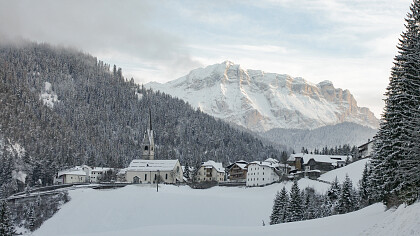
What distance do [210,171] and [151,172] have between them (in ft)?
103

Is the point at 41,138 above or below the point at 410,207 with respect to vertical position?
above

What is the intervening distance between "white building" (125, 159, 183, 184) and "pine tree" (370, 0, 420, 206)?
96.0 meters

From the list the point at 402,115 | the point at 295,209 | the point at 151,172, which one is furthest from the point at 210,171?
the point at 402,115

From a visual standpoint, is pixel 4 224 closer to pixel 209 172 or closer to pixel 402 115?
pixel 402 115

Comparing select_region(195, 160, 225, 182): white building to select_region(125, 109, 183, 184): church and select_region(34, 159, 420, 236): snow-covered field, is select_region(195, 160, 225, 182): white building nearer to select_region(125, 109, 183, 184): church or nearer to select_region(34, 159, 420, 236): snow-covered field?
select_region(125, 109, 183, 184): church

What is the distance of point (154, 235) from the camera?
1464 inches

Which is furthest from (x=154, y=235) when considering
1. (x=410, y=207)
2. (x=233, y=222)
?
(x=233, y=222)

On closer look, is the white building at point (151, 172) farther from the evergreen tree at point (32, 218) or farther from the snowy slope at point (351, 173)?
the snowy slope at point (351, 173)

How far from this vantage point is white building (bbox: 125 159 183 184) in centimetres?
13100

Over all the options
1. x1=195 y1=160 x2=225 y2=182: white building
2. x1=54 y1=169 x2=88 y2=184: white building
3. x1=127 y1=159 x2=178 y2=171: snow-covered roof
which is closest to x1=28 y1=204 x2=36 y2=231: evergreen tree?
x1=127 y1=159 x2=178 y2=171: snow-covered roof

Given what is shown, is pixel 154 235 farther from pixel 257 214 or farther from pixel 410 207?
pixel 257 214

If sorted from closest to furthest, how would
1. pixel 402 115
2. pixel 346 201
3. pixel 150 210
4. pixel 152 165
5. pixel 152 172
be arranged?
pixel 402 115
pixel 346 201
pixel 150 210
pixel 152 172
pixel 152 165

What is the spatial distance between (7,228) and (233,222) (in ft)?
133

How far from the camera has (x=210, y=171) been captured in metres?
159
